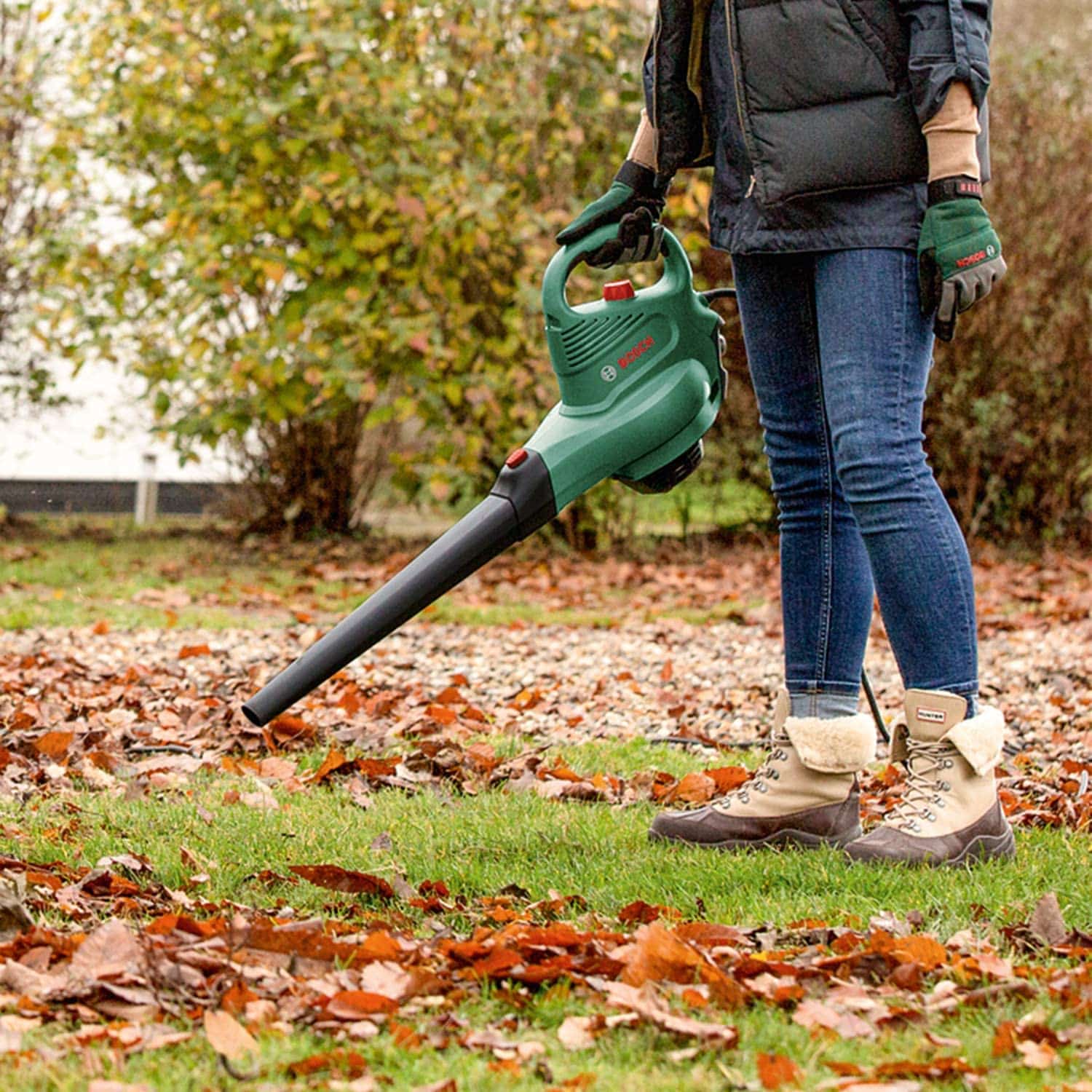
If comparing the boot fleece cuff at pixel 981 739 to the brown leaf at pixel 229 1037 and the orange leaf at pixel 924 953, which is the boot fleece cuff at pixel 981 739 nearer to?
the orange leaf at pixel 924 953

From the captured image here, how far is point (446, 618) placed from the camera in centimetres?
634

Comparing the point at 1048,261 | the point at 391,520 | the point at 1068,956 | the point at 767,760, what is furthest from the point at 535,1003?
the point at 391,520

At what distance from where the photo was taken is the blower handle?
2598mm

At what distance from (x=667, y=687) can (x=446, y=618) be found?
1.85m

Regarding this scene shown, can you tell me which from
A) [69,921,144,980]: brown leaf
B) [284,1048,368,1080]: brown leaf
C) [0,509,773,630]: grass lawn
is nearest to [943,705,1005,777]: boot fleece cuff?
[284,1048,368,1080]: brown leaf

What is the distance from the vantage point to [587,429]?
102 inches

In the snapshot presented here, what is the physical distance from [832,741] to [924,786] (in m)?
0.18

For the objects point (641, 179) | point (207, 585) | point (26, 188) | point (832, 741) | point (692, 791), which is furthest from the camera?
point (26, 188)

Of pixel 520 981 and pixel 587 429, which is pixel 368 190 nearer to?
pixel 587 429

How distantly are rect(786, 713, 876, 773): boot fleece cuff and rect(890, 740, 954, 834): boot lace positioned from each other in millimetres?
114

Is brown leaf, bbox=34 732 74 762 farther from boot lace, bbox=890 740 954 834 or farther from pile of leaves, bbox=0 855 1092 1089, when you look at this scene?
boot lace, bbox=890 740 954 834

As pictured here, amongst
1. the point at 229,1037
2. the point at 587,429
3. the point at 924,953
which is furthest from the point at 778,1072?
the point at 587,429

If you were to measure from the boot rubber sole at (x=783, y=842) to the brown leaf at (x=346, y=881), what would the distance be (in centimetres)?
60

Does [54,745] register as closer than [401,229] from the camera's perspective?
Yes
